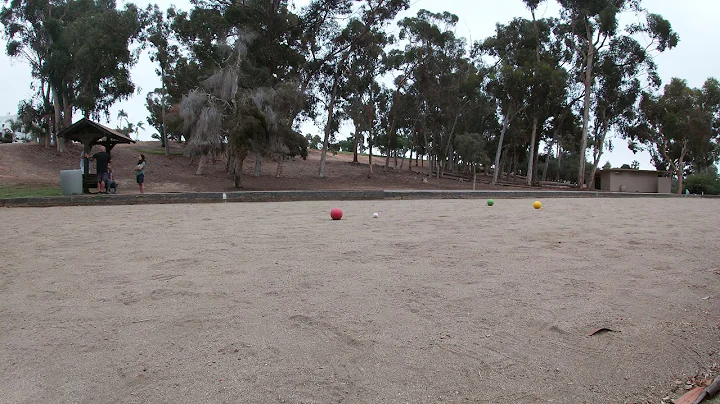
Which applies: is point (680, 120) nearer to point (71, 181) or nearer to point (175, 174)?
point (175, 174)

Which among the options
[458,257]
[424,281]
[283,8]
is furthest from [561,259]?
[283,8]

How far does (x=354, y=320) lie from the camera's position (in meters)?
3.62

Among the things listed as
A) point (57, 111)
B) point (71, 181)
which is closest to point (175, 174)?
point (57, 111)

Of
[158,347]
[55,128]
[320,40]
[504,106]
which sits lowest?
[158,347]

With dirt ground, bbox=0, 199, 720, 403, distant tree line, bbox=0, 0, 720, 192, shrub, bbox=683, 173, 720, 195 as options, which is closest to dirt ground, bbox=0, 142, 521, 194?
distant tree line, bbox=0, 0, 720, 192

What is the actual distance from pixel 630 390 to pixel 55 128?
127ft

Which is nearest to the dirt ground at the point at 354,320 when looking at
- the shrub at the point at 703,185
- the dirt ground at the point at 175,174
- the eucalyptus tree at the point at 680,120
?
the dirt ground at the point at 175,174

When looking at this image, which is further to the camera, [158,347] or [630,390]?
[158,347]

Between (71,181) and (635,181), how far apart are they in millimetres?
42891

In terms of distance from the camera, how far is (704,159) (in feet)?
182

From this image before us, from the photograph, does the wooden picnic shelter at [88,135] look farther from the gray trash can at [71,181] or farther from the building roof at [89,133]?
the gray trash can at [71,181]

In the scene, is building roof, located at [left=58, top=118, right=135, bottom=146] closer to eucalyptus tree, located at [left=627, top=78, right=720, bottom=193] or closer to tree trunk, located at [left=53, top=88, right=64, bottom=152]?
tree trunk, located at [left=53, top=88, right=64, bottom=152]

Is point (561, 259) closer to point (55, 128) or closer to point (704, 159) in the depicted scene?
point (55, 128)

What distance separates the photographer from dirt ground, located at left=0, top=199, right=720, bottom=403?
2727mm
